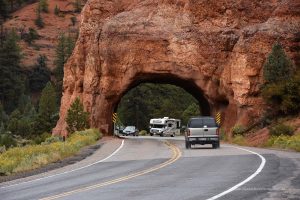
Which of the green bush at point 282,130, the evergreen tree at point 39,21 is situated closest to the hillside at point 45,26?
the evergreen tree at point 39,21

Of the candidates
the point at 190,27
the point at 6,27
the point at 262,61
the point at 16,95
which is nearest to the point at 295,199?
the point at 262,61

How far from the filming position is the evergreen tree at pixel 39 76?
125875 mm

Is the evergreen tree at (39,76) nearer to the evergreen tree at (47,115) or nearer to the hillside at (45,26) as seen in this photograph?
→ the hillside at (45,26)

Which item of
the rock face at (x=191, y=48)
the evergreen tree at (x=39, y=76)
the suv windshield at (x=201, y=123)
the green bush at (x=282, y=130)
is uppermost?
the evergreen tree at (x=39, y=76)

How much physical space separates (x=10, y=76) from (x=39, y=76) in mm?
13546

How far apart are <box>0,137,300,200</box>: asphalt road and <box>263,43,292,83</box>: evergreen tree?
21506 millimetres

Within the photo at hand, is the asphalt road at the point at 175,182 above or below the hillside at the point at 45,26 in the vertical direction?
below

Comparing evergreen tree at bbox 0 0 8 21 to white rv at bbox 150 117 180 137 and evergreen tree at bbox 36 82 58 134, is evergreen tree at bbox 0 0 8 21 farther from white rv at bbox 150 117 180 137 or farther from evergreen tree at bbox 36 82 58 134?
white rv at bbox 150 117 180 137

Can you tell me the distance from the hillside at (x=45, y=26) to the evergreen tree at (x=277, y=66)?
3581 inches

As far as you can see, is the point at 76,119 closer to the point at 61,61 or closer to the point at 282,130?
the point at 282,130

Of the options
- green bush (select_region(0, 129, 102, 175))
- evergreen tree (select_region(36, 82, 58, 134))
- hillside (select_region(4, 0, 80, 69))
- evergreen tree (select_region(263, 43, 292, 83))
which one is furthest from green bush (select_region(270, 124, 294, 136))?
hillside (select_region(4, 0, 80, 69))

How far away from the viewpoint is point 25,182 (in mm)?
17938

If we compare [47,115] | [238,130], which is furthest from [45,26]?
[238,130]

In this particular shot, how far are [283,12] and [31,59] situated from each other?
9009 cm
